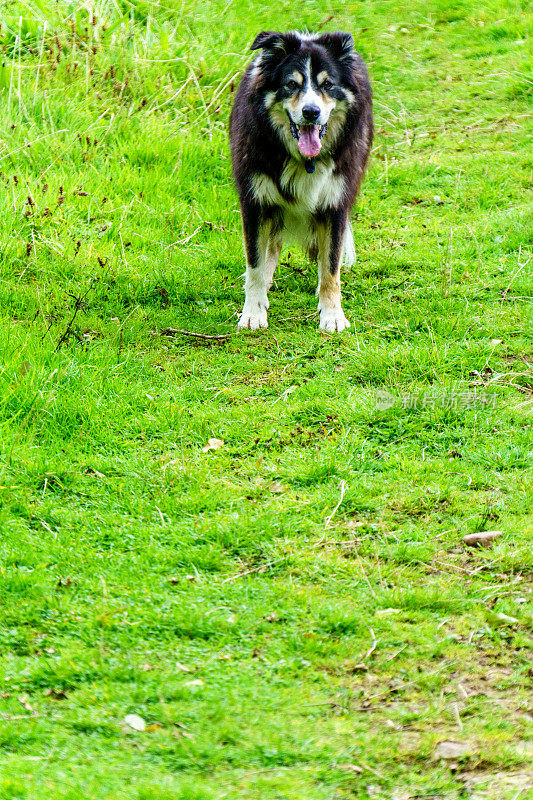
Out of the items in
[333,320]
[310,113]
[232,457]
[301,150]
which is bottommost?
[232,457]

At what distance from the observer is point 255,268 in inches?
230

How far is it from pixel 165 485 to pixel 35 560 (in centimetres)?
77

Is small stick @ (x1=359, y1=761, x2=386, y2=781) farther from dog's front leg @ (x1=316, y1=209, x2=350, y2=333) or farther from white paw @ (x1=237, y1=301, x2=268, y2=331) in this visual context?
white paw @ (x1=237, y1=301, x2=268, y2=331)

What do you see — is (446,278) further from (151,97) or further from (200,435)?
(151,97)

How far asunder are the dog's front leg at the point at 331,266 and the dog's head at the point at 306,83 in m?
0.50

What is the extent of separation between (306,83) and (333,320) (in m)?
→ 1.47

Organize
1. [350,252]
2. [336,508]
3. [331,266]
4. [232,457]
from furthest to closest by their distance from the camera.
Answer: [350,252] < [331,266] < [232,457] < [336,508]

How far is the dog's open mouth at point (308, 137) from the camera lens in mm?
5414

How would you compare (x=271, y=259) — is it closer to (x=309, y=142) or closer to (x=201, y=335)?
(x=201, y=335)

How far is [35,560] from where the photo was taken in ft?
11.9

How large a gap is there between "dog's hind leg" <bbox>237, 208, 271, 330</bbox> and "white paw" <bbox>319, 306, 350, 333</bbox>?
38 cm

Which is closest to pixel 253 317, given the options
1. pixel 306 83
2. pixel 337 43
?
pixel 306 83

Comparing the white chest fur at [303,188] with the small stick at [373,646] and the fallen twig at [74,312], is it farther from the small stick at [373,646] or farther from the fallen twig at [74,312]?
the small stick at [373,646]

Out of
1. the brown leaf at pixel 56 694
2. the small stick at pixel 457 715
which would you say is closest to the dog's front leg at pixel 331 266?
the small stick at pixel 457 715
